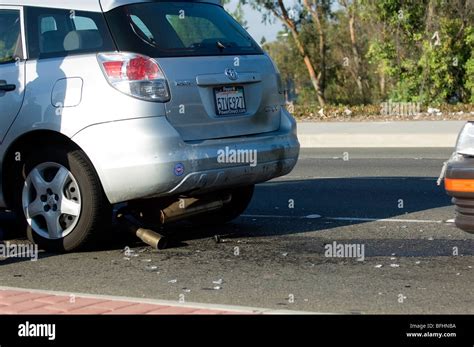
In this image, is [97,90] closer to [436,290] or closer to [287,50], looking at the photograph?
[436,290]

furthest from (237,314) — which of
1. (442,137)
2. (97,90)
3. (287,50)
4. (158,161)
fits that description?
(287,50)

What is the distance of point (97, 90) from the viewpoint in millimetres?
7324

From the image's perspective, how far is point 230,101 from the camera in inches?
306

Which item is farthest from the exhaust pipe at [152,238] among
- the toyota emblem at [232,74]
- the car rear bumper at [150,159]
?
the toyota emblem at [232,74]

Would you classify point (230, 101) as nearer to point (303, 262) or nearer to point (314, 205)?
point (303, 262)

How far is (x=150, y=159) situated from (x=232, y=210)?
6.16ft

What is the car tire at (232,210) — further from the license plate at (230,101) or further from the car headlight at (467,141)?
the car headlight at (467,141)

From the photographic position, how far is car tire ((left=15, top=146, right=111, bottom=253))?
7.47 metres

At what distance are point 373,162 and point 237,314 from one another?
9756mm

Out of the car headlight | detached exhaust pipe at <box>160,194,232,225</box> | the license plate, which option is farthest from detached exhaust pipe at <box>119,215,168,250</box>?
the car headlight

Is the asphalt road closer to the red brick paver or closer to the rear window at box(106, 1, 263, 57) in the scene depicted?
the red brick paver

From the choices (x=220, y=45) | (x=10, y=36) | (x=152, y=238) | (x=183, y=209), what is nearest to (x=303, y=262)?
(x=183, y=209)

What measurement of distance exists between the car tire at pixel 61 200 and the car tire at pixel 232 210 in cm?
153

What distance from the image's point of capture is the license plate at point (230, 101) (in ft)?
25.2
